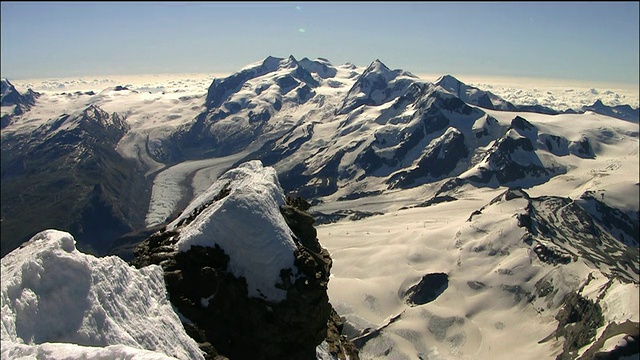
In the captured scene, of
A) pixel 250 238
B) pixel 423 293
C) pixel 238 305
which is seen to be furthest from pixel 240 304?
pixel 423 293

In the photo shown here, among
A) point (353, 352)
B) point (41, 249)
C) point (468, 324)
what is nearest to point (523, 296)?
point (468, 324)

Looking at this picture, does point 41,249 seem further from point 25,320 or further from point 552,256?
point 552,256

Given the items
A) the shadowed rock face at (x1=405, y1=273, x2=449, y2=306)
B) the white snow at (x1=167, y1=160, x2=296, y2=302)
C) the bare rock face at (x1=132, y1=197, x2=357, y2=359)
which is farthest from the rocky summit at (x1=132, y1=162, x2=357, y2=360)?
the shadowed rock face at (x1=405, y1=273, x2=449, y2=306)

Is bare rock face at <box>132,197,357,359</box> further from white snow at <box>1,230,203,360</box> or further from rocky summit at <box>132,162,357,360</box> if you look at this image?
white snow at <box>1,230,203,360</box>

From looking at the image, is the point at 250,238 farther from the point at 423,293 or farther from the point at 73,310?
the point at 423,293

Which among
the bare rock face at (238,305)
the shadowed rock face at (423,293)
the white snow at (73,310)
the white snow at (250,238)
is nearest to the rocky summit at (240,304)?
the bare rock face at (238,305)
